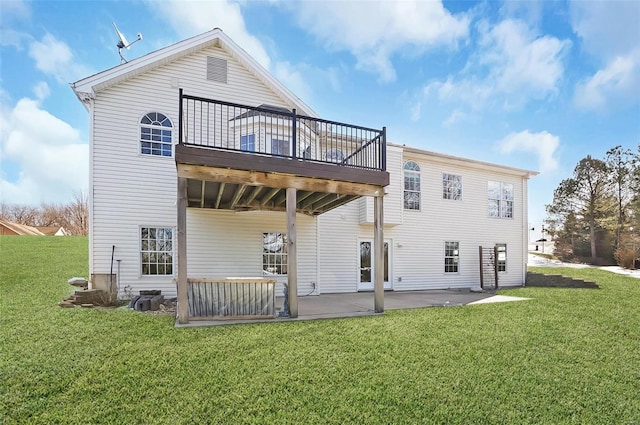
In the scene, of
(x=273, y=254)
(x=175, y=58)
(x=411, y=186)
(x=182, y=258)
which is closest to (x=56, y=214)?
(x=175, y=58)

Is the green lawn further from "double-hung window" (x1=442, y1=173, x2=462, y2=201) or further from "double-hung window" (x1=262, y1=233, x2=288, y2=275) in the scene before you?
"double-hung window" (x1=442, y1=173, x2=462, y2=201)

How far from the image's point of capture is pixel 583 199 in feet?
93.7

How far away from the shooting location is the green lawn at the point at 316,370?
331 centimetres

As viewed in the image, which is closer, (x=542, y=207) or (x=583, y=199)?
(x=583, y=199)

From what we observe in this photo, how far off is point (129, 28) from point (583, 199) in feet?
117

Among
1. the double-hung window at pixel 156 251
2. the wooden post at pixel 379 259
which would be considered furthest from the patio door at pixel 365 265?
the double-hung window at pixel 156 251

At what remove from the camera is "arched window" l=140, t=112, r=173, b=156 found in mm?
8852

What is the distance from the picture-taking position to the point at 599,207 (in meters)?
27.2

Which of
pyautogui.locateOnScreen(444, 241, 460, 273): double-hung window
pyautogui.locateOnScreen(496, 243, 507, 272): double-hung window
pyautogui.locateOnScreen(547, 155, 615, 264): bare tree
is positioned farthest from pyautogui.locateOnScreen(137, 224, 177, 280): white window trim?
pyautogui.locateOnScreen(547, 155, 615, 264): bare tree

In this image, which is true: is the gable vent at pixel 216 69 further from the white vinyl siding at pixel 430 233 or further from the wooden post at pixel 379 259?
the wooden post at pixel 379 259

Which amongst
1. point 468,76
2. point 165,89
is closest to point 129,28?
point 165,89

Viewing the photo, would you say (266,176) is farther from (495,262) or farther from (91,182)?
(495,262)

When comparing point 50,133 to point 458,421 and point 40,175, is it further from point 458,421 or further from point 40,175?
point 458,421

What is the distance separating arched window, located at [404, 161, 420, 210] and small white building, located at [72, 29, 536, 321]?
0.15 feet
